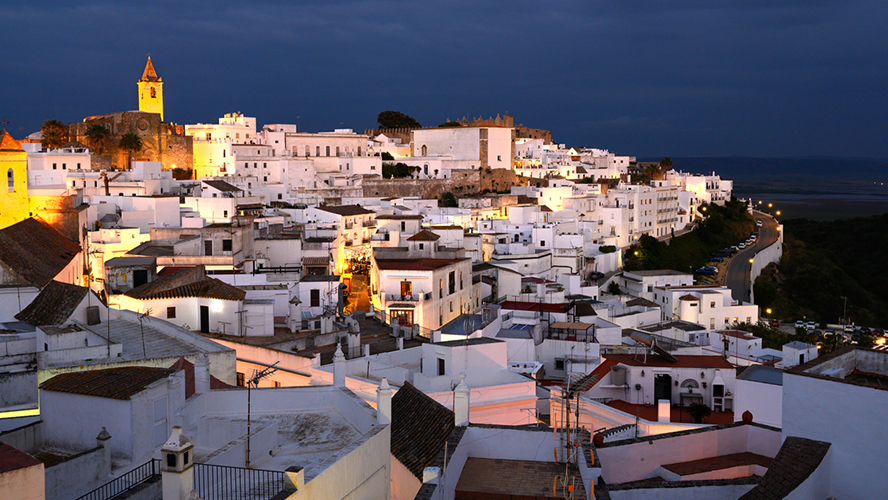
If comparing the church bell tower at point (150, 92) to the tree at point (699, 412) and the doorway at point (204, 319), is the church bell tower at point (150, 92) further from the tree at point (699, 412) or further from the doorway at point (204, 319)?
the tree at point (699, 412)

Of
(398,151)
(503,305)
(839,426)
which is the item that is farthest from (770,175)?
(839,426)

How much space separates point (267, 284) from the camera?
58.5 ft

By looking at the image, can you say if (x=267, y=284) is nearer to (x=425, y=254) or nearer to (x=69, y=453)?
(x=425, y=254)

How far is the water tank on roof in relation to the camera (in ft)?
42.0

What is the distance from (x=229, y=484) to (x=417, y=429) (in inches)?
101

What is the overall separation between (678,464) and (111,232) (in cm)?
1841

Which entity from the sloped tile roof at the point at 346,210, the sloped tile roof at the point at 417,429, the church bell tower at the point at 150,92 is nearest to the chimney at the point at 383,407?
the sloped tile roof at the point at 417,429

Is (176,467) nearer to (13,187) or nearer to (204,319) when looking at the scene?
(204,319)

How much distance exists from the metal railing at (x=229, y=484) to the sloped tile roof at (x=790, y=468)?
11.5ft

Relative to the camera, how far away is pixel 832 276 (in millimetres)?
42750

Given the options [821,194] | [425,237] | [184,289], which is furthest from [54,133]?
[821,194]

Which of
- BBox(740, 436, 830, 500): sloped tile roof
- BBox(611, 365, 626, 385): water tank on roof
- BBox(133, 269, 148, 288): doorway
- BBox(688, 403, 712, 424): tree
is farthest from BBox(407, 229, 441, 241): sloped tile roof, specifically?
BBox(740, 436, 830, 500): sloped tile roof

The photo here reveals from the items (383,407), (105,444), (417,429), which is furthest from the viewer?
(417,429)

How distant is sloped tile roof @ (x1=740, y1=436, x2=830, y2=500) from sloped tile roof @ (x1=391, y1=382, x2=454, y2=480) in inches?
106
